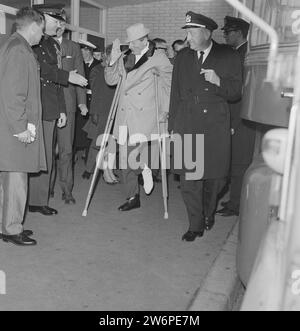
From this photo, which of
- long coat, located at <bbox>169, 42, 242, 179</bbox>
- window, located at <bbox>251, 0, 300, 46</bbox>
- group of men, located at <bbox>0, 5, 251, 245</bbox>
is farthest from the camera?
long coat, located at <bbox>169, 42, 242, 179</bbox>

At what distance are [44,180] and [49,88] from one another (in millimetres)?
983

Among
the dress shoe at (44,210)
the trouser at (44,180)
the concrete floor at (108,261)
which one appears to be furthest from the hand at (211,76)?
the dress shoe at (44,210)

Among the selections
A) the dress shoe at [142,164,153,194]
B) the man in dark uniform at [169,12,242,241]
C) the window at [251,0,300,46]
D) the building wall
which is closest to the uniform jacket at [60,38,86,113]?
the dress shoe at [142,164,153,194]

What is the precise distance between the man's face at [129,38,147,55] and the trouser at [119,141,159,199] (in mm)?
1050

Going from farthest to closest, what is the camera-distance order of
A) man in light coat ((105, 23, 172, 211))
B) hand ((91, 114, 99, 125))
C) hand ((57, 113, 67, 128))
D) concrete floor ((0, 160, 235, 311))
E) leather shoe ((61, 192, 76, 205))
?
hand ((91, 114, 99, 125)), leather shoe ((61, 192, 76, 205)), man in light coat ((105, 23, 172, 211)), hand ((57, 113, 67, 128)), concrete floor ((0, 160, 235, 311))

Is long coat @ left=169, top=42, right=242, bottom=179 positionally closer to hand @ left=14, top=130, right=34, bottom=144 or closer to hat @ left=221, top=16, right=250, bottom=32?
hat @ left=221, top=16, right=250, bottom=32

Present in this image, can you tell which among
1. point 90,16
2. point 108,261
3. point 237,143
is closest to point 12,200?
point 108,261

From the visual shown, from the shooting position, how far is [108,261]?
12.3ft

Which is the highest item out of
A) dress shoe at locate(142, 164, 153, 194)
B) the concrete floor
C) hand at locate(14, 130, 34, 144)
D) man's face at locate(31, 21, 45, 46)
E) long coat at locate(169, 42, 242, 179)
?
man's face at locate(31, 21, 45, 46)

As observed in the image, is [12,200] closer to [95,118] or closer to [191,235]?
[191,235]

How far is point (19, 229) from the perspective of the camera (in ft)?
13.1

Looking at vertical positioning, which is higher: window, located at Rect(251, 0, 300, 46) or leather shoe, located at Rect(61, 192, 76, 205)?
window, located at Rect(251, 0, 300, 46)

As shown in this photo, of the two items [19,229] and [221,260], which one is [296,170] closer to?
[221,260]

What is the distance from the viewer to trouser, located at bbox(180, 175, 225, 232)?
13.8 feet
